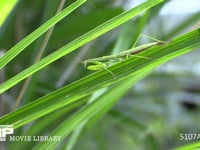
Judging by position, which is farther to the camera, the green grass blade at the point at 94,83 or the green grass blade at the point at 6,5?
the green grass blade at the point at 94,83

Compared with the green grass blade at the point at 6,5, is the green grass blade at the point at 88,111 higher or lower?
lower

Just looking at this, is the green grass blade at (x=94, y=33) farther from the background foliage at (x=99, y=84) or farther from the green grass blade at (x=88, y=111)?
the green grass blade at (x=88, y=111)

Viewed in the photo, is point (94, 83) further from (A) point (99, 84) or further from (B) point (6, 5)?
(B) point (6, 5)

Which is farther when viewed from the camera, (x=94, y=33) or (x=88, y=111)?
(x=88, y=111)

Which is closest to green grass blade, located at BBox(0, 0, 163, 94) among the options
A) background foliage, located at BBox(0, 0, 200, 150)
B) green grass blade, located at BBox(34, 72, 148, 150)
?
background foliage, located at BBox(0, 0, 200, 150)

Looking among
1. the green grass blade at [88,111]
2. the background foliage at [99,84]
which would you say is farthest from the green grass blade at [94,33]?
the green grass blade at [88,111]

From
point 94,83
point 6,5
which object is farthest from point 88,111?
point 6,5

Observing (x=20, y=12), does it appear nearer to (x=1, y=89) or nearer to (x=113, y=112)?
(x=113, y=112)

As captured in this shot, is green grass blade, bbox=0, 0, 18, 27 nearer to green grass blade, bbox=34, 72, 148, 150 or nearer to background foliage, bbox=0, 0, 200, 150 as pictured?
background foliage, bbox=0, 0, 200, 150
